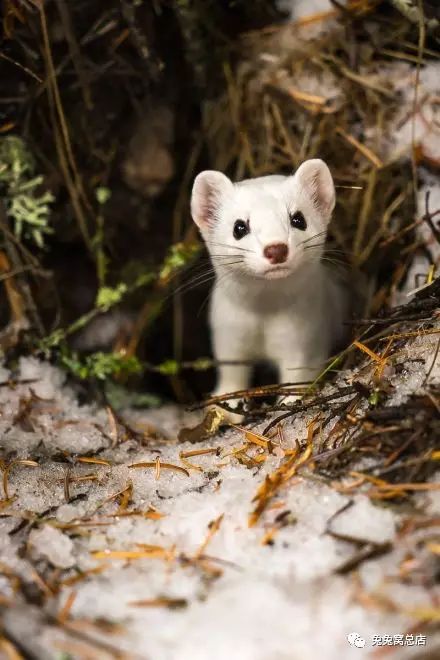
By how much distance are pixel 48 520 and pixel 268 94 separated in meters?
2.17

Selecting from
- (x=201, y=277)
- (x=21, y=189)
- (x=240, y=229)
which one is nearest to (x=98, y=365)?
(x=201, y=277)

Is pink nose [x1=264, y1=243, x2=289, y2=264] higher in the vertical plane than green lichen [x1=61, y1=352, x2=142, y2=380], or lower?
higher

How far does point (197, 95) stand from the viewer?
10.3 ft

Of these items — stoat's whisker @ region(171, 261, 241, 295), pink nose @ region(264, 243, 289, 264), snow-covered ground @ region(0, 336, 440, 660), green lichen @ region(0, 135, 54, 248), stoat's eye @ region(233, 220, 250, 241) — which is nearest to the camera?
snow-covered ground @ region(0, 336, 440, 660)

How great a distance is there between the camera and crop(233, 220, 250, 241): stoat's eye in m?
2.21

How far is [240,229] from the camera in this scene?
224 cm

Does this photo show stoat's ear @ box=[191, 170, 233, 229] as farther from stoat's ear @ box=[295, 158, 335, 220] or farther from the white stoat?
stoat's ear @ box=[295, 158, 335, 220]

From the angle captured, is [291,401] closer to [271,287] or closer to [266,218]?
[271,287]

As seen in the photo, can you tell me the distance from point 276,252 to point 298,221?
10.5 inches

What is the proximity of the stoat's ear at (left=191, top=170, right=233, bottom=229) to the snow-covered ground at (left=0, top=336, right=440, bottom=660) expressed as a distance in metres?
0.89

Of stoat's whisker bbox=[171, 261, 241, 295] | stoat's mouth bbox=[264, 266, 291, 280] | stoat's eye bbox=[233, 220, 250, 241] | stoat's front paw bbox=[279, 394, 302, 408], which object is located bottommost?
stoat's front paw bbox=[279, 394, 302, 408]

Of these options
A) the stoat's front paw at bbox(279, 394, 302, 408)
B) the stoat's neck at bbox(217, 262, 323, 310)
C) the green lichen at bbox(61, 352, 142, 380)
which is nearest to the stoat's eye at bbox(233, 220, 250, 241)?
the stoat's neck at bbox(217, 262, 323, 310)

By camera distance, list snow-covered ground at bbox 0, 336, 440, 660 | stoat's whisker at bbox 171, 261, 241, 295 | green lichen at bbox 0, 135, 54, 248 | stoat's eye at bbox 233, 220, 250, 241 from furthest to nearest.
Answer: green lichen at bbox 0, 135, 54, 248, stoat's whisker at bbox 171, 261, 241, 295, stoat's eye at bbox 233, 220, 250, 241, snow-covered ground at bbox 0, 336, 440, 660

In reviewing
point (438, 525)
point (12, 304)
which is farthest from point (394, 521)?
point (12, 304)
